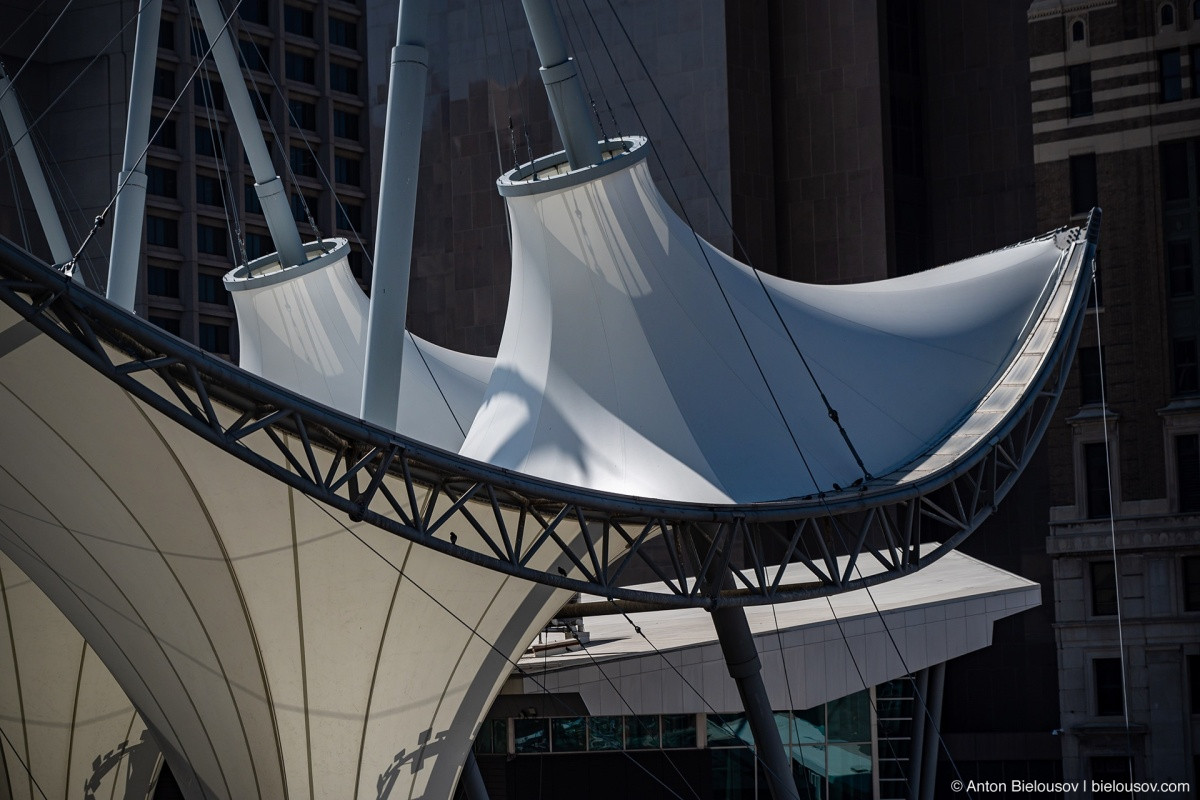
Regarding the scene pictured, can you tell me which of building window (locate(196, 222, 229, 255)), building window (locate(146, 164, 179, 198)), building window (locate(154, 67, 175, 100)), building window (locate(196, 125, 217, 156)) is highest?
building window (locate(154, 67, 175, 100))

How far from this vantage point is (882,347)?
26281mm

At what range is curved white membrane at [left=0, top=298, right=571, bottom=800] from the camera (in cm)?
1873

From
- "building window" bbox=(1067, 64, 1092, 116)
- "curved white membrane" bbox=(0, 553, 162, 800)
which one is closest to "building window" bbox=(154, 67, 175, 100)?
"building window" bbox=(1067, 64, 1092, 116)

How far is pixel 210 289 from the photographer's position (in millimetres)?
66188

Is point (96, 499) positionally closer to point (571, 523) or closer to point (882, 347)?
point (571, 523)

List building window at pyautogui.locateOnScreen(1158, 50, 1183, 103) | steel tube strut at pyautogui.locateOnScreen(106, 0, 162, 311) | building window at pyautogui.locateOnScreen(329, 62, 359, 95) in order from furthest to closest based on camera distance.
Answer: building window at pyautogui.locateOnScreen(329, 62, 359, 95), building window at pyautogui.locateOnScreen(1158, 50, 1183, 103), steel tube strut at pyautogui.locateOnScreen(106, 0, 162, 311)

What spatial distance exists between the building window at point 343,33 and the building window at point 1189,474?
37.7 meters

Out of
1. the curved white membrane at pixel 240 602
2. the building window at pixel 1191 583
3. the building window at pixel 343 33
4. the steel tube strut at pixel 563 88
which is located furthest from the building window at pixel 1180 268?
the building window at pixel 343 33

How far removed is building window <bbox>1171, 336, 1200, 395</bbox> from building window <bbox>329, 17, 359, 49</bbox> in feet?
Result: 119

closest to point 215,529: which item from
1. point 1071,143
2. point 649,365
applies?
point 649,365

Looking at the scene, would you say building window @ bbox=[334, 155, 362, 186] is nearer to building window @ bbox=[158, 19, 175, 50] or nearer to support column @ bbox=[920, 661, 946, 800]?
building window @ bbox=[158, 19, 175, 50]

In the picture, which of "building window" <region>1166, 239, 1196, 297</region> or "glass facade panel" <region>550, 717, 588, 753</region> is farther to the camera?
"building window" <region>1166, 239, 1196, 297</region>

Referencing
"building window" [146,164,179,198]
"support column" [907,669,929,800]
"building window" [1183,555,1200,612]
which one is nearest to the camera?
"support column" [907,669,929,800]

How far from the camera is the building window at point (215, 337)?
65688 millimetres
